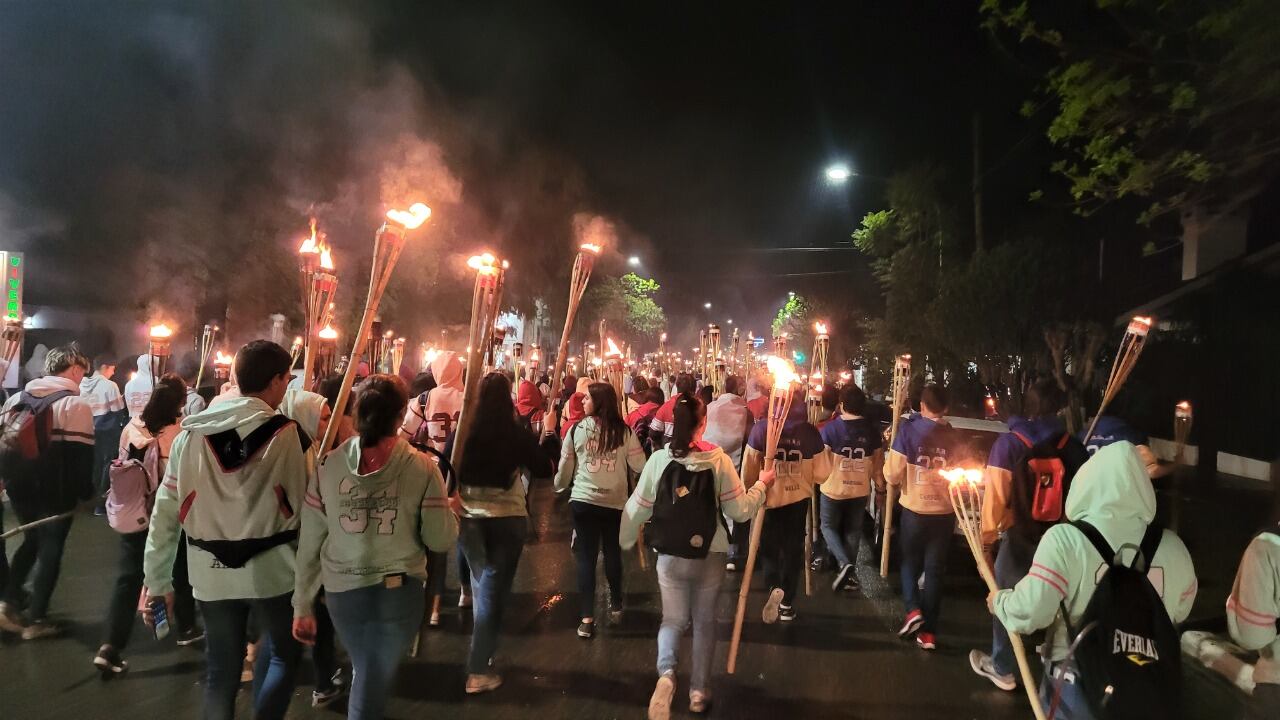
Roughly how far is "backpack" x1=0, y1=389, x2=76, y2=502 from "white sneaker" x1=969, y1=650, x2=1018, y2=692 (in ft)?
21.7

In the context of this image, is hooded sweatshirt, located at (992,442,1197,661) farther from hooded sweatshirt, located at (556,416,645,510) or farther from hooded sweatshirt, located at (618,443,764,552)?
hooded sweatshirt, located at (556,416,645,510)

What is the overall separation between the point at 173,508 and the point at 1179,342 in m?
20.0

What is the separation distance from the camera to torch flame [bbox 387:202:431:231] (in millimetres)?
3686

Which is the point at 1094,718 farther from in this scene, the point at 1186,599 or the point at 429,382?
the point at 429,382

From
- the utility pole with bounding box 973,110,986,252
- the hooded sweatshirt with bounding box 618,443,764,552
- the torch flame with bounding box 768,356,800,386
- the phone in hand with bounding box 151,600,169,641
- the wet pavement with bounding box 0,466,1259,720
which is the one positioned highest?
the utility pole with bounding box 973,110,986,252

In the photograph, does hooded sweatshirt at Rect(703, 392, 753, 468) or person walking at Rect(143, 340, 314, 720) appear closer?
person walking at Rect(143, 340, 314, 720)

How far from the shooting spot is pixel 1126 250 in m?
20.1

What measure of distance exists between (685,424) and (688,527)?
0.57 meters

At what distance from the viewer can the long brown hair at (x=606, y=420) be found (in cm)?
542

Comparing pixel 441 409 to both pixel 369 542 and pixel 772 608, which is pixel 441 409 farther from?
pixel 772 608

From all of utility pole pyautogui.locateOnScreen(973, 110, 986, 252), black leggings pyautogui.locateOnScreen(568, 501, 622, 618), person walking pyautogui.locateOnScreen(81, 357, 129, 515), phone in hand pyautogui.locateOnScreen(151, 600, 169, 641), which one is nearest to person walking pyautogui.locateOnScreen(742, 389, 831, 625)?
black leggings pyautogui.locateOnScreen(568, 501, 622, 618)

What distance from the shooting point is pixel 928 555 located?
5.40m

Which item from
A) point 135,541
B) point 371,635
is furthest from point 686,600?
point 135,541

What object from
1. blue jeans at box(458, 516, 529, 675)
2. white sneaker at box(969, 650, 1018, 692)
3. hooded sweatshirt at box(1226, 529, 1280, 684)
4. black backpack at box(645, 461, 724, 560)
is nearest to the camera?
hooded sweatshirt at box(1226, 529, 1280, 684)
